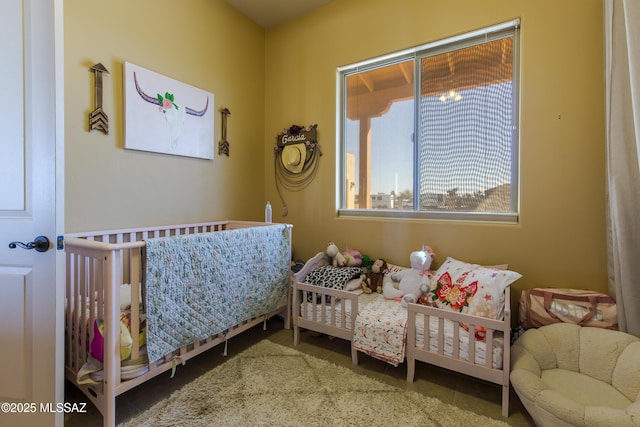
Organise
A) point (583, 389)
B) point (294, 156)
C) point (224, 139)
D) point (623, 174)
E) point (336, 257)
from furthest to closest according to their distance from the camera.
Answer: point (294, 156) < point (224, 139) < point (336, 257) < point (623, 174) < point (583, 389)

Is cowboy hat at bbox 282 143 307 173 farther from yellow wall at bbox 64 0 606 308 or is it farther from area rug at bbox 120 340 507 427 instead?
area rug at bbox 120 340 507 427

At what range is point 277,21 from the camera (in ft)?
9.57

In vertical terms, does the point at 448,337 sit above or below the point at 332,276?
below

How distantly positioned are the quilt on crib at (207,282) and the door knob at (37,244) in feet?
1.17

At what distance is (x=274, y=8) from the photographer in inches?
107

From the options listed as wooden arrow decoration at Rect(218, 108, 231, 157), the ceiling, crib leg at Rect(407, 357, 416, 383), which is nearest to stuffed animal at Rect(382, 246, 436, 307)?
crib leg at Rect(407, 357, 416, 383)

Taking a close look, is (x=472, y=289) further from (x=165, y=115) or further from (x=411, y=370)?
(x=165, y=115)

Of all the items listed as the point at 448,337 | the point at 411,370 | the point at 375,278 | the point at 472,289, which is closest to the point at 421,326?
the point at 448,337

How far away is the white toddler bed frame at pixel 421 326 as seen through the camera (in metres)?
1.45

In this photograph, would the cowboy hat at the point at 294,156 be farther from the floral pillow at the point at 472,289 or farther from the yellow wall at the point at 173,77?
the floral pillow at the point at 472,289

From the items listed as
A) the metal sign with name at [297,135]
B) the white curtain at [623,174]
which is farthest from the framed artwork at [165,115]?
the white curtain at [623,174]

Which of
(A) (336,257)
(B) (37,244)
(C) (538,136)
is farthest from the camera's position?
(A) (336,257)

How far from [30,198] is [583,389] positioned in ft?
8.38

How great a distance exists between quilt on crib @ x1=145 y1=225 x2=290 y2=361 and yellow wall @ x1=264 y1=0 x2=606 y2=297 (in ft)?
2.78
